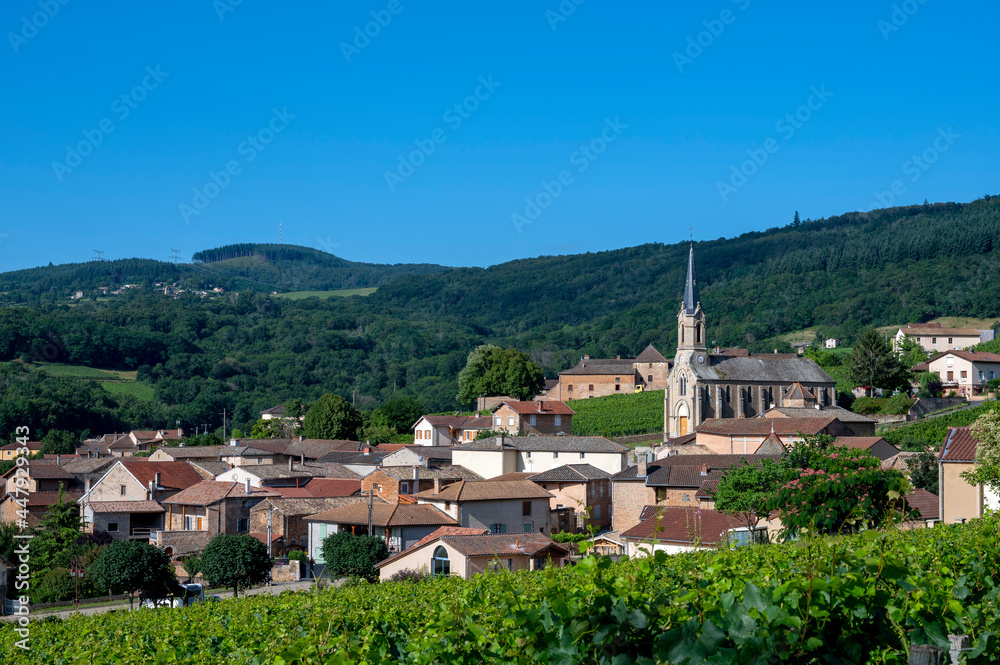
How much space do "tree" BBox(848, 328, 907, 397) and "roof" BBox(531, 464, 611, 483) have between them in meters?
32.0

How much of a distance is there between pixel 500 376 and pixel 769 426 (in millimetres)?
35526

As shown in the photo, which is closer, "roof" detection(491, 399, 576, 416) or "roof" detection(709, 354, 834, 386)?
"roof" detection(491, 399, 576, 416)

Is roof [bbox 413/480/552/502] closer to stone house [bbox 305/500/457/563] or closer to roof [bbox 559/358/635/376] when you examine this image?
stone house [bbox 305/500/457/563]

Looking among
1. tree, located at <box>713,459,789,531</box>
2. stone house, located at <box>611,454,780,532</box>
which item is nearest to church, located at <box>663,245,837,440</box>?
stone house, located at <box>611,454,780,532</box>

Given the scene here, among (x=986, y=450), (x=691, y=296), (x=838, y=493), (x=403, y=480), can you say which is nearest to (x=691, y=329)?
(x=691, y=296)

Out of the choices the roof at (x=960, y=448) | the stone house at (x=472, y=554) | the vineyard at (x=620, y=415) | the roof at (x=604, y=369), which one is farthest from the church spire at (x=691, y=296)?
the stone house at (x=472, y=554)

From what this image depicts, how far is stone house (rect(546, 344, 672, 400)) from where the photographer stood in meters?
91.4

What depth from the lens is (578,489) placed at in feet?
144

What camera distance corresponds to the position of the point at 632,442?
66.2m

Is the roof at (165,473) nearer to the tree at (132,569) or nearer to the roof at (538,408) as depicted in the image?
the tree at (132,569)

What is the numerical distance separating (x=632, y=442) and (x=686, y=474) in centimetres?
2677

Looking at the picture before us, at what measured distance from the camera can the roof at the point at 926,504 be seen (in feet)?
90.9

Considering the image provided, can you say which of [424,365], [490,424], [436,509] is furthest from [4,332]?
[436,509]

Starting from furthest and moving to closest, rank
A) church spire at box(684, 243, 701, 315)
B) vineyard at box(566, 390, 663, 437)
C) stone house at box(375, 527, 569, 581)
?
church spire at box(684, 243, 701, 315) < vineyard at box(566, 390, 663, 437) < stone house at box(375, 527, 569, 581)
